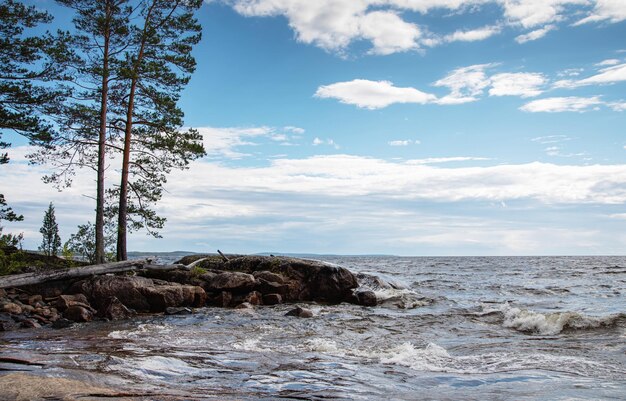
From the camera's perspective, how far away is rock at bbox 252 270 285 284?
65.8ft

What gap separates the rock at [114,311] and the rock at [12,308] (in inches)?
83.9

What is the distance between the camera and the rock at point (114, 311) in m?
14.5

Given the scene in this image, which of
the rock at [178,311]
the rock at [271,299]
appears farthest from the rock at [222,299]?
the rock at [178,311]

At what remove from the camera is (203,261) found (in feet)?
76.0

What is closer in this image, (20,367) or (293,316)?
(20,367)

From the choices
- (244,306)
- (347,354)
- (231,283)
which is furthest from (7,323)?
(347,354)

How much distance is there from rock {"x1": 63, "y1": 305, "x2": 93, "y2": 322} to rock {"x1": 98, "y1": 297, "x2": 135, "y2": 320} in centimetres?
57

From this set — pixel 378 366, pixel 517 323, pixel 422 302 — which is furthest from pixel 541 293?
pixel 378 366

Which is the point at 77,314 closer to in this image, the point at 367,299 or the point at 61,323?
the point at 61,323

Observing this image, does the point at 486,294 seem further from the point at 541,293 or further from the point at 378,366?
the point at 378,366

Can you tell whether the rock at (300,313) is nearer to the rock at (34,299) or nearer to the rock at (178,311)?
the rock at (178,311)

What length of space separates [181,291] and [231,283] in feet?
7.02

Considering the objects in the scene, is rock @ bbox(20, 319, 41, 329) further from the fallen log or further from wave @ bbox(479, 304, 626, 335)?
wave @ bbox(479, 304, 626, 335)

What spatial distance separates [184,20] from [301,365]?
18251mm
